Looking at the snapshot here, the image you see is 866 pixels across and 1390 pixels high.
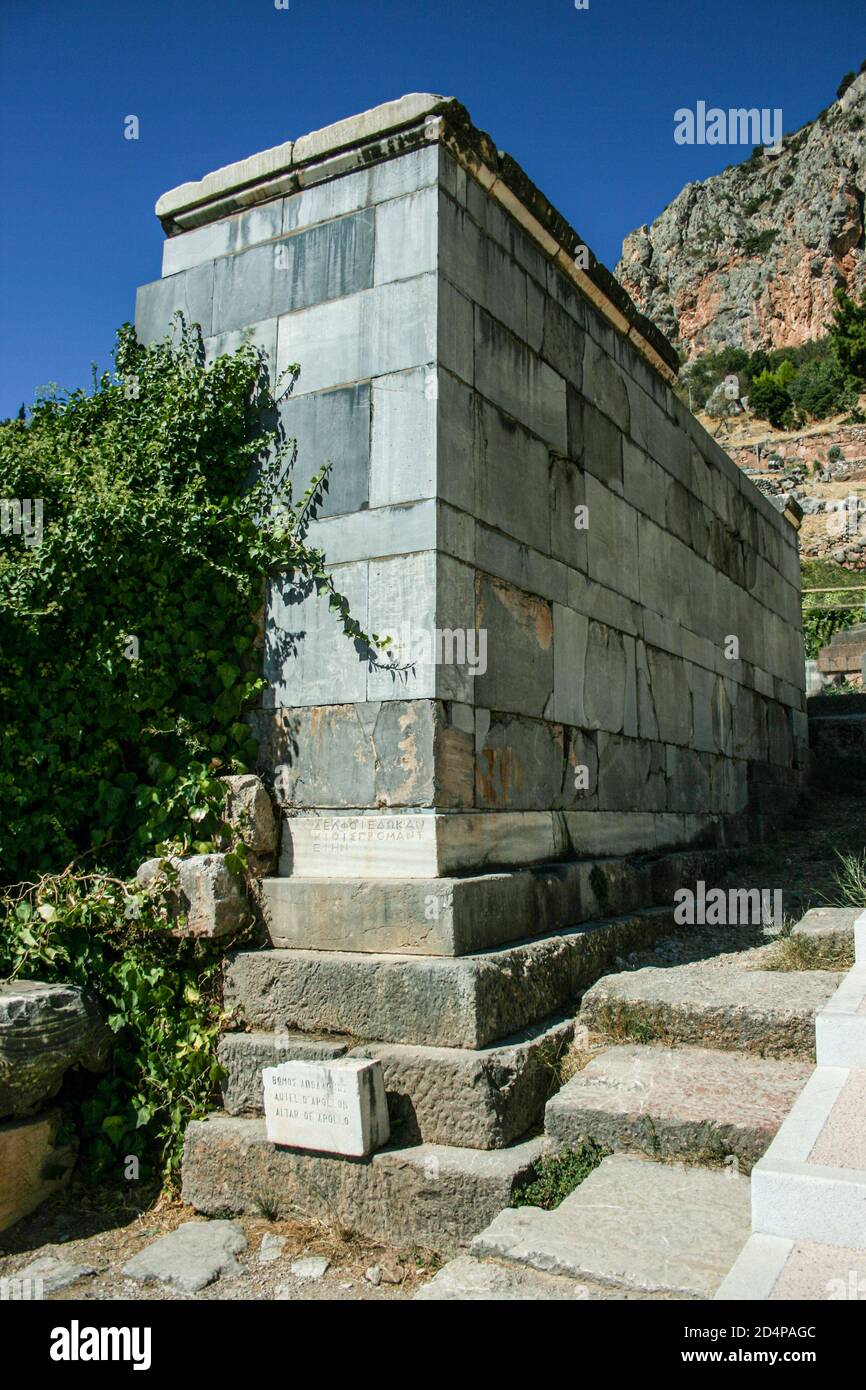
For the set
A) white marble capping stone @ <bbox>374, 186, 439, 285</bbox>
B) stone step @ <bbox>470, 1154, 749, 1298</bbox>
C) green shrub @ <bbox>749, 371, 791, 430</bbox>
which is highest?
green shrub @ <bbox>749, 371, 791, 430</bbox>

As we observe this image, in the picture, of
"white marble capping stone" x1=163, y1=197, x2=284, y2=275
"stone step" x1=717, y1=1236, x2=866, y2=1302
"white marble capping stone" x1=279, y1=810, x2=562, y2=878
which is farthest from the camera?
"white marble capping stone" x1=163, y1=197, x2=284, y2=275

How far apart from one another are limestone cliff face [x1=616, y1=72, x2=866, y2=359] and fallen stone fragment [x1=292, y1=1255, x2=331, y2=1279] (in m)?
66.6

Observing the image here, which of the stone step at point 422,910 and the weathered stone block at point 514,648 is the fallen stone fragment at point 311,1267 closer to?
the stone step at point 422,910

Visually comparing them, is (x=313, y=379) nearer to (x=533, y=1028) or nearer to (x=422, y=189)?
(x=422, y=189)

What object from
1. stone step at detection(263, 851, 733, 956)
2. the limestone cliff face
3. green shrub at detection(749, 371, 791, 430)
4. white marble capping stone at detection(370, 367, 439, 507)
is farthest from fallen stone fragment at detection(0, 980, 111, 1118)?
the limestone cliff face

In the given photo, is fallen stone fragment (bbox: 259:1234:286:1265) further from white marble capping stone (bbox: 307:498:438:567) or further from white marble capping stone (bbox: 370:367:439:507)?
white marble capping stone (bbox: 370:367:439:507)

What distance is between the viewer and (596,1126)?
319 cm

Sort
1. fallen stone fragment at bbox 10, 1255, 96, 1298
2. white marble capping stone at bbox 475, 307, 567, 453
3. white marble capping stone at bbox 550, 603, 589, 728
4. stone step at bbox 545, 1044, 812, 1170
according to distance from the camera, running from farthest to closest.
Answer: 1. white marble capping stone at bbox 550, 603, 589, 728
2. white marble capping stone at bbox 475, 307, 567, 453
3. fallen stone fragment at bbox 10, 1255, 96, 1298
4. stone step at bbox 545, 1044, 812, 1170

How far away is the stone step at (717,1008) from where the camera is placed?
137 inches

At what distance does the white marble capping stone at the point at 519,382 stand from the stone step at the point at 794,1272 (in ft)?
→ 11.1

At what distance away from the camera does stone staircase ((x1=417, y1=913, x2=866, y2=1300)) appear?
2.43 meters

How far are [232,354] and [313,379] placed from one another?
518 millimetres

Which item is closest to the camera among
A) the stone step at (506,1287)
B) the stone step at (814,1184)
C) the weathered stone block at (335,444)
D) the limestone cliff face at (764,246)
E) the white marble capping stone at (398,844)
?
the stone step at (814,1184)

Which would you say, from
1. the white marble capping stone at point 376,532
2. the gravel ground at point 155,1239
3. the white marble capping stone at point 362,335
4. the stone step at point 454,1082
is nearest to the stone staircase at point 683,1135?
the stone step at point 454,1082
